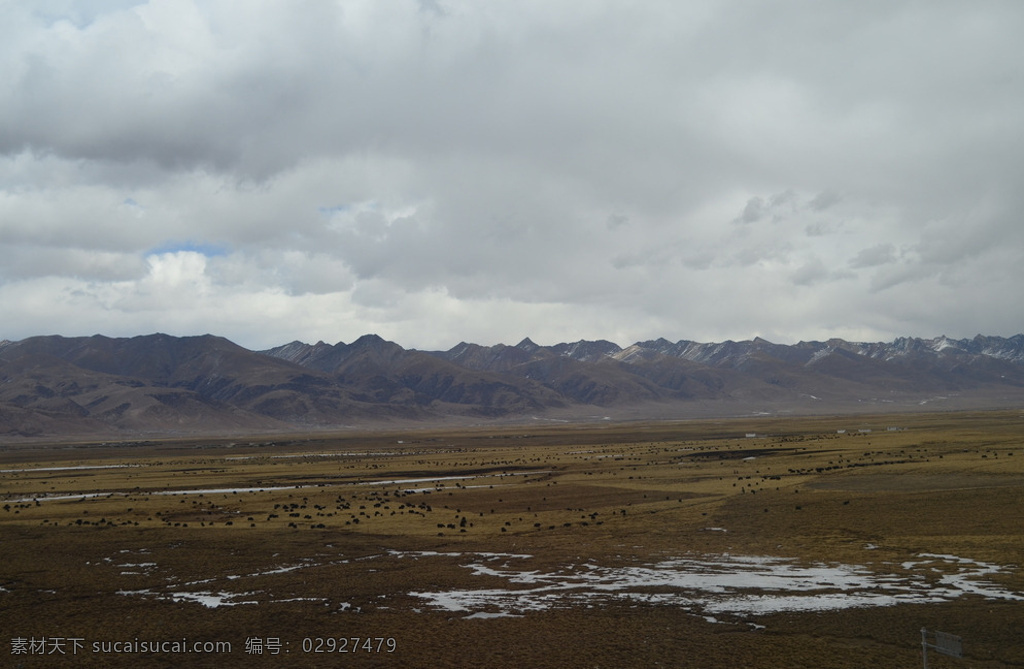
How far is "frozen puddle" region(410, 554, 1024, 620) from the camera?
2655 centimetres

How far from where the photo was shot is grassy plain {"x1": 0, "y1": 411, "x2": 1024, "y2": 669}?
73.9 ft

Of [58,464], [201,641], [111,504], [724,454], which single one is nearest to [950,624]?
[201,641]

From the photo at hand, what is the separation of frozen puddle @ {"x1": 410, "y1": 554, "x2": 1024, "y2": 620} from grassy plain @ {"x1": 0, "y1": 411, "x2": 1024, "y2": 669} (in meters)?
0.17

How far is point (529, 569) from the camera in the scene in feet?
110

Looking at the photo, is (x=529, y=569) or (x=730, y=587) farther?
(x=529, y=569)

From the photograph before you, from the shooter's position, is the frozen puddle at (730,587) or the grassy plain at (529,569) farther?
the frozen puddle at (730,587)

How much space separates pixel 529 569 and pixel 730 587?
29.9ft

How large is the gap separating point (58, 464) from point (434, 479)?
79997mm

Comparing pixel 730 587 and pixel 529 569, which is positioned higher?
pixel 730 587

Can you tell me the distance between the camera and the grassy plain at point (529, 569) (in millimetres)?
22516

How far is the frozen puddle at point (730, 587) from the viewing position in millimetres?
26547

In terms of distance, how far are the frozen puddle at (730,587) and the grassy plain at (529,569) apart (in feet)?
0.57

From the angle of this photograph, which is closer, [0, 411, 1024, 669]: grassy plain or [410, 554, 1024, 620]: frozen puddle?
[0, 411, 1024, 669]: grassy plain

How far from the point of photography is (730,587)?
29.4m
